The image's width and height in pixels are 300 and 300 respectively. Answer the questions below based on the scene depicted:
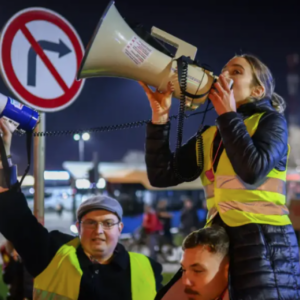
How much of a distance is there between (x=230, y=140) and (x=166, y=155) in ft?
1.53

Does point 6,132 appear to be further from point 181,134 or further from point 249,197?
point 249,197

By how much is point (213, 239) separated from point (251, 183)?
262 millimetres

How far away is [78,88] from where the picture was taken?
2.87 meters

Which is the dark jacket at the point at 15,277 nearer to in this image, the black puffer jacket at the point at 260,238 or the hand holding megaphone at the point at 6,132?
the hand holding megaphone at the point at 6,132

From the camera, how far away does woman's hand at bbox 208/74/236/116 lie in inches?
66.6

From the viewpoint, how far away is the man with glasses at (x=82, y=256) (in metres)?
2.24

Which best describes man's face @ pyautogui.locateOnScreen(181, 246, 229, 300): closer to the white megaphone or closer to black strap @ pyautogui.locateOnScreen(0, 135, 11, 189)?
the white megaphone

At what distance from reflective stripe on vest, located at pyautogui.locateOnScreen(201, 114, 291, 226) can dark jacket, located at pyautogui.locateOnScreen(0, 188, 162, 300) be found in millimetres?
893

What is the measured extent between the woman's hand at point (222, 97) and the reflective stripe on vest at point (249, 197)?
0.41 ft

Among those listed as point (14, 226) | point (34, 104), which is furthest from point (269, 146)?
point (34, 104)

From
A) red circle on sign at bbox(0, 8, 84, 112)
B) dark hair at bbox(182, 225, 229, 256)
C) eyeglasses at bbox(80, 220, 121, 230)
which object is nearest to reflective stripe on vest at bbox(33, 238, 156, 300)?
eyeglasses at bbox(80, 220, 121, 230)

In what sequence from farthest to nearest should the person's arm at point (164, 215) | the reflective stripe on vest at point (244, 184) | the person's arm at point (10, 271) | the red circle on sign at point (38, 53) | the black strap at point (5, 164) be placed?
the person's arm at point (164, 215) < the person's arm at point (10, 271) < the red circle on sign at point (38, 53) < the black strap at point (5, 164) < the reflective stripe on vest at point (244, 184)

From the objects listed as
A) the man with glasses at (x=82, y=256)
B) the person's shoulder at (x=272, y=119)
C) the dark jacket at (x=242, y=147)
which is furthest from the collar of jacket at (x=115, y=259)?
the person's shoulder at (x=272, y=119)

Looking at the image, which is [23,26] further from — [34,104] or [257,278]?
[257,278]
